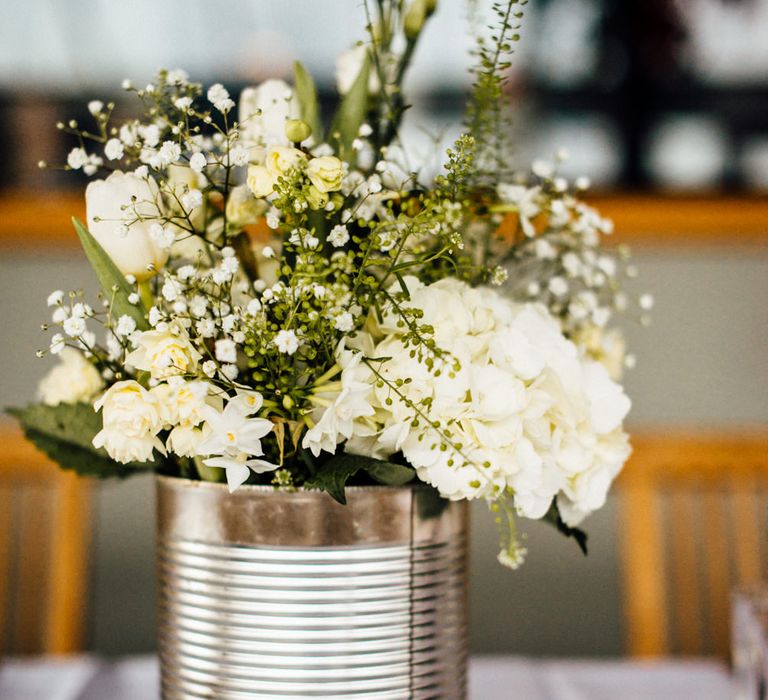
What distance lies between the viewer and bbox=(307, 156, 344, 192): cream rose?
503 millimetres

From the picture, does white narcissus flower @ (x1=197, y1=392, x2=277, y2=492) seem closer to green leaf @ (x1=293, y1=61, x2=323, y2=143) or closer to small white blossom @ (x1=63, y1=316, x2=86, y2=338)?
small white blossom @ (x1=63, y1=316, x2=86, y2=338)

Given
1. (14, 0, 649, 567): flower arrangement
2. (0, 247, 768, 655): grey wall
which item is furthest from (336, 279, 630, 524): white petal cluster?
(0, 247, 768, 655): grey wall

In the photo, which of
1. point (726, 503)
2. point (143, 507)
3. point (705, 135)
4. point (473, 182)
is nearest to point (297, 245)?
point (473, 182)

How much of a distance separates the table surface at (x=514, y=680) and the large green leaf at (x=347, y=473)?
0.45m

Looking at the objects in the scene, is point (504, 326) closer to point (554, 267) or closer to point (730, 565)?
point (554, 267)

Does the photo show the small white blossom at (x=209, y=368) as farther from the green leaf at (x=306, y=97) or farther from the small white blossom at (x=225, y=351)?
the green leaf at (x=306, y=97)

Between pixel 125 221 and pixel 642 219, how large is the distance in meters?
1.38

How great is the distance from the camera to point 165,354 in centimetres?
49

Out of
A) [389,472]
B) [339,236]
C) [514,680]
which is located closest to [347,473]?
[389,472]

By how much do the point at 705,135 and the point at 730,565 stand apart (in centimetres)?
97

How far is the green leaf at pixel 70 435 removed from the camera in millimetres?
601

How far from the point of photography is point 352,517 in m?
0.53

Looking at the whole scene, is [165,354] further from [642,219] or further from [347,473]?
[642,219]

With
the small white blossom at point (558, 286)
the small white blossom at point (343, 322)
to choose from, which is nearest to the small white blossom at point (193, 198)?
the small white blossom at point (343, 322)
